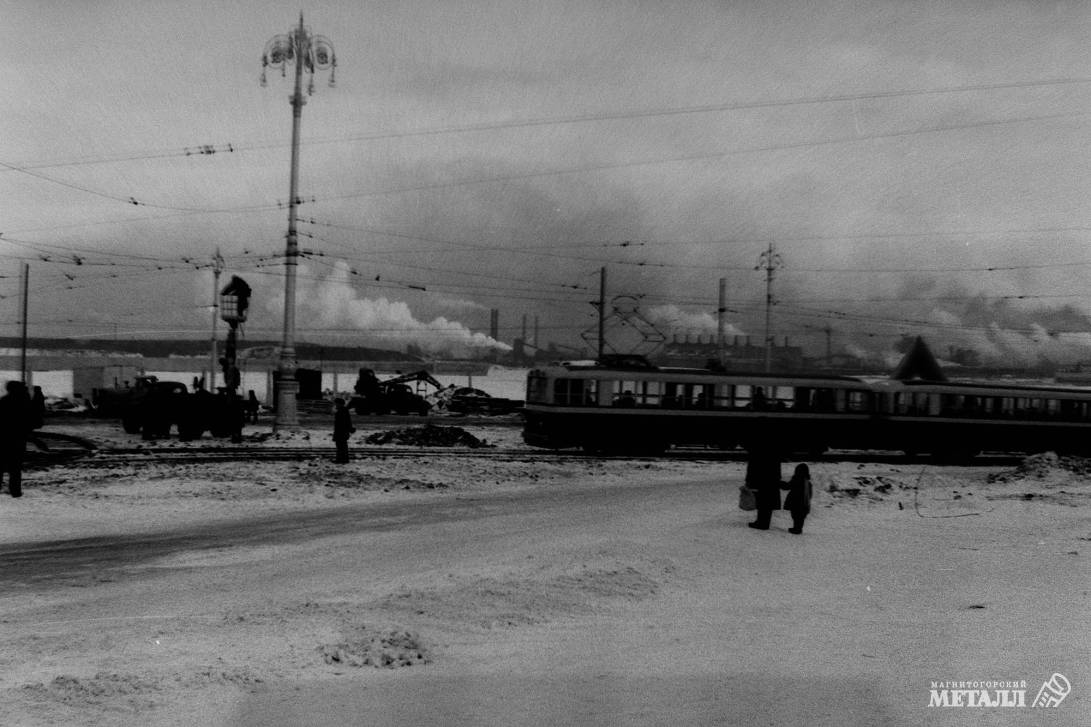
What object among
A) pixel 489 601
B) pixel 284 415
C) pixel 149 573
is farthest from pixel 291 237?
pixel 489 601

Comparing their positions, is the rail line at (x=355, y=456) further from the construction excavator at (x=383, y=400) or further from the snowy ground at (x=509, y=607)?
the construction excavator at (x=383, y=400)

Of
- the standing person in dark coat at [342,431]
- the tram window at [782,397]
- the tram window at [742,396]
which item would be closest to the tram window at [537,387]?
the tram window at [742,396]

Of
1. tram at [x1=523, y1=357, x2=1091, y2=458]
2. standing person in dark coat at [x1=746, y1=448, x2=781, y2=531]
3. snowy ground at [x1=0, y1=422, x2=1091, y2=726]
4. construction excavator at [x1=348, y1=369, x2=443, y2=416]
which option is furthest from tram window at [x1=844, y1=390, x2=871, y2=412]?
construction excavator at [x1=348, y1=369, x2=443, y2=416]

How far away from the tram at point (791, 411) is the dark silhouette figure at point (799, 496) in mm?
12202

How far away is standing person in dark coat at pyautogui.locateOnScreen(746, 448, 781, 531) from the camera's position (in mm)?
13992

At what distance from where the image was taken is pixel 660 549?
39.7 feet

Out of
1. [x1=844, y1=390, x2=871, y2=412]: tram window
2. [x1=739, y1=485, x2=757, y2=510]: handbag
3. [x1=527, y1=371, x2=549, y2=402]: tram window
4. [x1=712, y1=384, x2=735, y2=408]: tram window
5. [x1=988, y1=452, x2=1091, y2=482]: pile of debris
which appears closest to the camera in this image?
[x1=739, y1=485, x2=757, y2=510]: handbag

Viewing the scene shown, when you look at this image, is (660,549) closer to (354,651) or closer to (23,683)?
(354,651)

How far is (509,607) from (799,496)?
22.0ft

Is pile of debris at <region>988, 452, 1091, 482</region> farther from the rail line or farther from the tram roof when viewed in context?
the tram roof

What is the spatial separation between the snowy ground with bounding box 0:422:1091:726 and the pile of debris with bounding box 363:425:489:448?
11774 millimetres

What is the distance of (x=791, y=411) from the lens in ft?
98.8

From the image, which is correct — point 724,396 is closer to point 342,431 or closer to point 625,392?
point 625,392

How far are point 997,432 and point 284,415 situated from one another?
81.4ft
